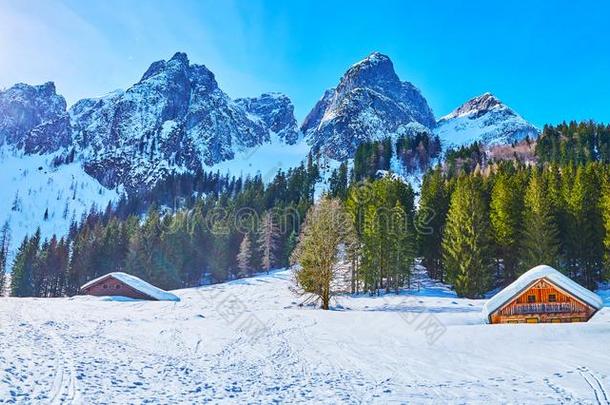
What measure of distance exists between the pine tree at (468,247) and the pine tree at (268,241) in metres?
31.4

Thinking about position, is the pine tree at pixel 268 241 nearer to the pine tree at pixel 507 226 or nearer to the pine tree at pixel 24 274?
the pine tree at pixel 507 226

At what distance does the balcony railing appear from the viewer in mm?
29859

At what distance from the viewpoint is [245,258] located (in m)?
72.1

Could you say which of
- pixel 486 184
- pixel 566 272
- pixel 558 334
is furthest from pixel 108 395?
pixel 486 184

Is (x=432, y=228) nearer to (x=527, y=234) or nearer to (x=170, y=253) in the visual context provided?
(x=527, y=234)

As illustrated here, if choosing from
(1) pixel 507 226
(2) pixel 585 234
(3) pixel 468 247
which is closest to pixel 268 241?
(3) pixel 468 247

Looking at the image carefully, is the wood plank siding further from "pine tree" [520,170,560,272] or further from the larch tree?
"pine tree" [520,170,560,272]

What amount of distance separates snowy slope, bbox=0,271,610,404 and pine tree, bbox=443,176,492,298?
12620 mm

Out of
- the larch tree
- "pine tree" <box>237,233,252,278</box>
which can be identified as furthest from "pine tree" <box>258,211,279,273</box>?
the larch tree

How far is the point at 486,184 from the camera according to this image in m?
62.1

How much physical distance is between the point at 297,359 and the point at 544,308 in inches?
805

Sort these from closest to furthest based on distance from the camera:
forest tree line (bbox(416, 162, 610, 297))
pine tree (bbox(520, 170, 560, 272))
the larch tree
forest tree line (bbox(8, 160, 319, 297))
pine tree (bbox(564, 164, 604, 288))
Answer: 1. the larch tree
2. pine tree (bbox(520, 170, 560, 272))
3. forest tree line (bbox(416, 162, 610, 297))
4. pine tree (bbox(564, 164, 604, 288))
5. forest tree line (bbox(8, 160, 319, 297))

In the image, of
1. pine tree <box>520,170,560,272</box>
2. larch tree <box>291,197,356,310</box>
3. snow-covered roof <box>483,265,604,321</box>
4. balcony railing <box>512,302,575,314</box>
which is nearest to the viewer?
snow-covered roof <box>483,265,604,321</box>

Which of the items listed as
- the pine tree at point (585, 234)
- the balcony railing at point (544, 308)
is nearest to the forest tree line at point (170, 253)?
the pine tree at point (585, 234)
